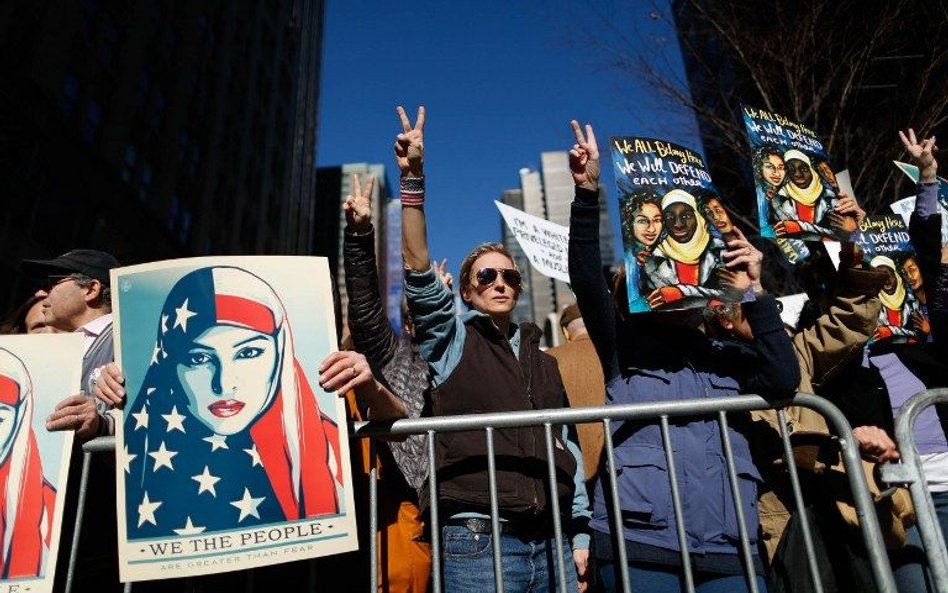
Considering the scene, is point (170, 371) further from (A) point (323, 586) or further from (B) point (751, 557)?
(B) point (751, 557)

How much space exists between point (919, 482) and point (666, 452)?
903mm

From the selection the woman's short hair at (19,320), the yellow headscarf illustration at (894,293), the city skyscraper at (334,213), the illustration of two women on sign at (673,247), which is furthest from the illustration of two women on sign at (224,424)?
the city skyscraper at (334,213)

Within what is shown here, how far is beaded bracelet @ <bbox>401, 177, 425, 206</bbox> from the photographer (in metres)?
2.43

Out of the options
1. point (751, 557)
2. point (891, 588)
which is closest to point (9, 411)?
point (751, 557)

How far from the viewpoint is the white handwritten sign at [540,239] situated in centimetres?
494

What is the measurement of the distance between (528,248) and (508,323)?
90.5 inches

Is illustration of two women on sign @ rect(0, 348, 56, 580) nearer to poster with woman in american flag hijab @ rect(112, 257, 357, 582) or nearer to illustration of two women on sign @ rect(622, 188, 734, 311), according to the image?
poster with woman in american flag hijab @ rect(112, 257, 357, 582)

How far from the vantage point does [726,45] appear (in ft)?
25.0

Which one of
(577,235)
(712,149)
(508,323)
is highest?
(712,149)

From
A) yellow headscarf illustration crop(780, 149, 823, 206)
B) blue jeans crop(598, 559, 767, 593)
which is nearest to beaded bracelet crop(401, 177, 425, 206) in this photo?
blue jeans crop(598, 559, 767, 593)

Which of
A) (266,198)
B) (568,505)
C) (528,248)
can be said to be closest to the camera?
(568,505)

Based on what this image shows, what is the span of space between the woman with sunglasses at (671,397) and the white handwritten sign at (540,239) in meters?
2.34

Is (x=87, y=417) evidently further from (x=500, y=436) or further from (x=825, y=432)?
(x=825, y=432)

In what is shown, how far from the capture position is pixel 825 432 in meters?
2.36
